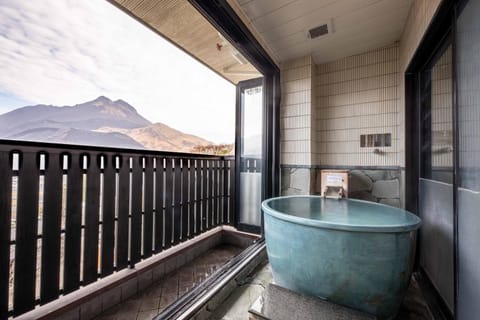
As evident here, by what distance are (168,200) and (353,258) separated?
1.86 metres

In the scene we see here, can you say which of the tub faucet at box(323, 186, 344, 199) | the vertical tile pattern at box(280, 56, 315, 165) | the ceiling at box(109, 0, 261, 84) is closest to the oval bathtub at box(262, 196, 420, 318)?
the tub faucet at box(323, 186, 344, 199)

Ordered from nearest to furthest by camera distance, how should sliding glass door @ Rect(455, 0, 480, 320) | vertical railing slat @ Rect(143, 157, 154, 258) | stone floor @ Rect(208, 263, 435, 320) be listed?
1. sliding glass door @ Rect(455, 0, 480, 320)
2. stone floor @ Rect(208, 263, 435, 320)
3. vertical railing slat @ Rect(143, 157, 154, 258)

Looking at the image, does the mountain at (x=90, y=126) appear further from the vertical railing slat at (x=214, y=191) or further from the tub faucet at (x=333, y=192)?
the tub faucet at (x=333, y=192)

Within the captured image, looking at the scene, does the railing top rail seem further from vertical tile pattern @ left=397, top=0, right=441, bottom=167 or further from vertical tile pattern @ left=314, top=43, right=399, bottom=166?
vertical tile pattern @ left=397, top=0, right=441, bottom=167

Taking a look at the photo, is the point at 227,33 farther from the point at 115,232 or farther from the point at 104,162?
the point at 115,232

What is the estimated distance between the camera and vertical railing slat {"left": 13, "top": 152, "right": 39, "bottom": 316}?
118 centimetres

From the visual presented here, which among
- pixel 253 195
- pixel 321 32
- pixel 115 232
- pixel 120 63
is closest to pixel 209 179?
pixel 253 195

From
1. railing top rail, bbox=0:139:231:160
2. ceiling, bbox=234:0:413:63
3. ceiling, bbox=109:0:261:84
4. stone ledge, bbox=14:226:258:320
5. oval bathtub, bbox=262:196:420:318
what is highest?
ceiling, bbox=109:0:261:84

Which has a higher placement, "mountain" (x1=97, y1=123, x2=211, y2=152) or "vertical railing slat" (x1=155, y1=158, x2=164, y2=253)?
"mountain" (x1=97, y1=123, x2=211, y2=152)

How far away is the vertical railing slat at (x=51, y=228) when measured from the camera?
1.28 metres

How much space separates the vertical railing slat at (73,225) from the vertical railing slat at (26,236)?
166 millimetres

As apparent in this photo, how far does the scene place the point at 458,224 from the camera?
0.96 m

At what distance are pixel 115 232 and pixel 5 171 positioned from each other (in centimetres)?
86

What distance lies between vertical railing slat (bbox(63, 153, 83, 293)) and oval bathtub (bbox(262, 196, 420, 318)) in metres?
1.57
